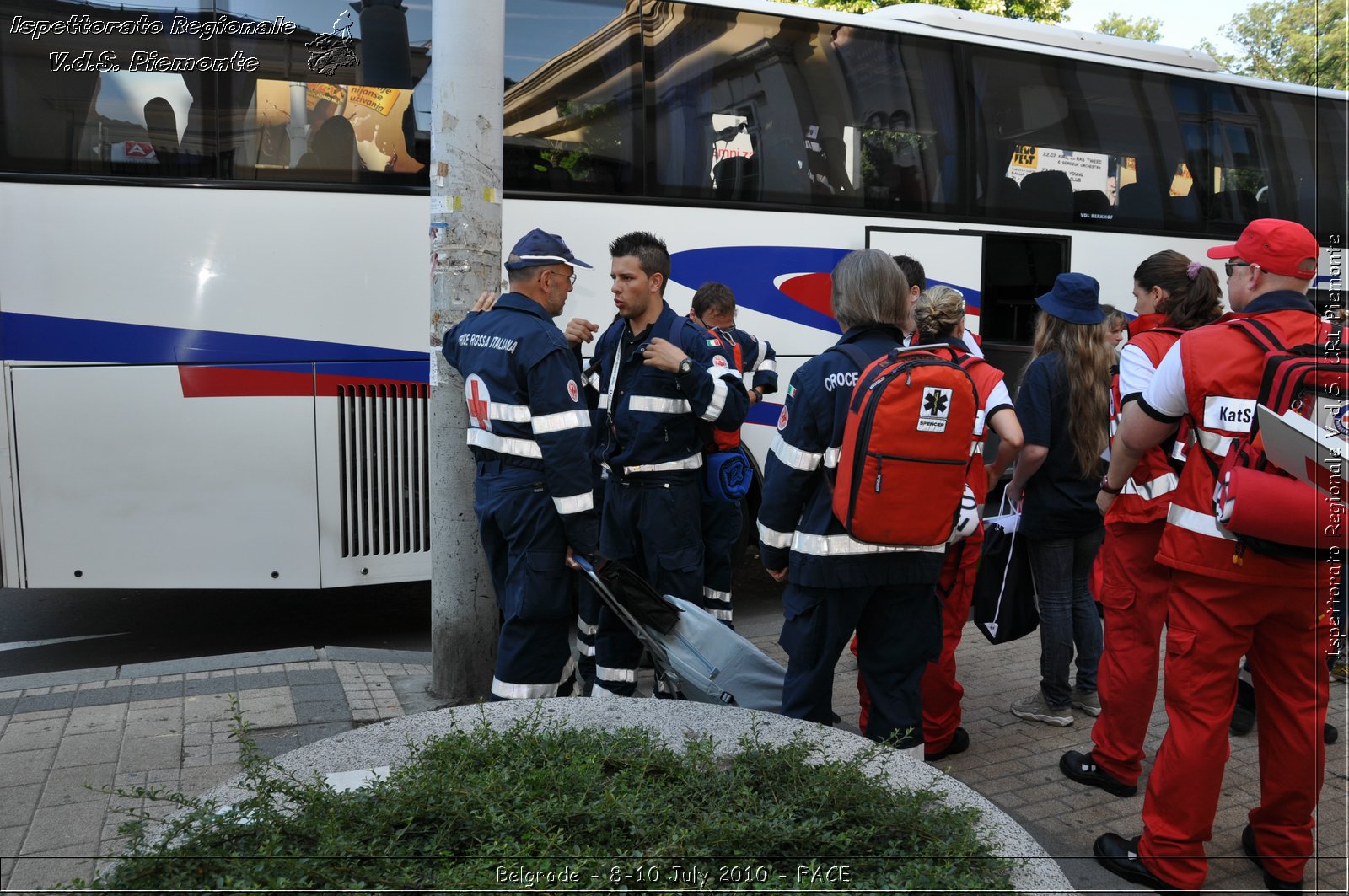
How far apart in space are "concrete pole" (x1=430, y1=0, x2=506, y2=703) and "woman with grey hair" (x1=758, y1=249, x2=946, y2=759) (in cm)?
161

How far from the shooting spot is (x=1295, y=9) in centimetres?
365

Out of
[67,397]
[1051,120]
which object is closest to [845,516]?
[67,397]

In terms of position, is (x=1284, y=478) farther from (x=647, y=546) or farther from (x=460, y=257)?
(x=460, y=257)

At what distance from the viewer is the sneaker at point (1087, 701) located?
529cm

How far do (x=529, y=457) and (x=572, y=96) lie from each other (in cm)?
320

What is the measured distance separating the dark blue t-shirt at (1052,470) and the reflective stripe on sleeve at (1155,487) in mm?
599

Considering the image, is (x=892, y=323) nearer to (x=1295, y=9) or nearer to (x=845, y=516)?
(x=845, y=516)

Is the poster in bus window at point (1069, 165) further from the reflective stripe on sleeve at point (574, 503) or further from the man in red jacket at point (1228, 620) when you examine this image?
the reflective stripe on sleeve at point (574, 503)

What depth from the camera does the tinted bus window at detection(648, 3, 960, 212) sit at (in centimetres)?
693

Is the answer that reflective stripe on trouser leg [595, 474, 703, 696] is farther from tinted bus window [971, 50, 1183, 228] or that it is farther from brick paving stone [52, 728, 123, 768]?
tinted bus window [971, 50, 1183, 228]

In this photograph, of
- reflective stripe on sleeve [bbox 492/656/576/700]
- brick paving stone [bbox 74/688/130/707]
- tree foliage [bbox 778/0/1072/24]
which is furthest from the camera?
tree foliage [bbox 778/0/1072/24]

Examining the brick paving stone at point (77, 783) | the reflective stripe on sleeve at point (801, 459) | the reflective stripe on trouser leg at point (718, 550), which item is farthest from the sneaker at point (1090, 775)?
the brick paving stone at point (77, 783)

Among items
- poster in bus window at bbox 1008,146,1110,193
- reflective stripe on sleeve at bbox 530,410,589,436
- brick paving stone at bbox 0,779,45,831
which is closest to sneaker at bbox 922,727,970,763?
reflective stripe on sleeve at bbox 530,410,589,436

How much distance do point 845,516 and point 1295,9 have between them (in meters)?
2.31
